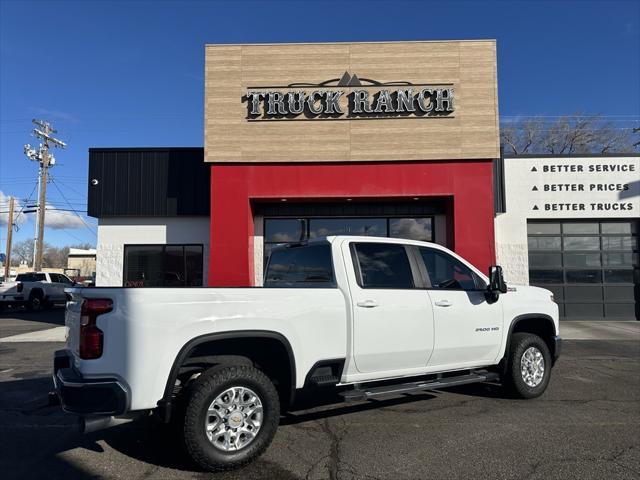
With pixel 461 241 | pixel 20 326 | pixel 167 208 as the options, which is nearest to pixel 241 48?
pixel 167 208

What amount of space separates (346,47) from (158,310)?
13092 millimetres

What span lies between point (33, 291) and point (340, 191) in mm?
15999

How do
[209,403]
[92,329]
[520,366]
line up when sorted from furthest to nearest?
1. [520,366]
2. [209,403]
3. [92,329]

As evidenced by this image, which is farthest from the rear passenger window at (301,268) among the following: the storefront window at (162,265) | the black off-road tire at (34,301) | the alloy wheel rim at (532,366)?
the black off-road tire at (34,301)

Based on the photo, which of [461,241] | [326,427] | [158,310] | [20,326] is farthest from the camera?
[20,326]

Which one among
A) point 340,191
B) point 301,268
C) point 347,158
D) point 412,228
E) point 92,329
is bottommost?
point 92,329

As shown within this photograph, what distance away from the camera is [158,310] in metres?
3.76

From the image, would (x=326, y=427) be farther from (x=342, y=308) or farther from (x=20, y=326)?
(x=20, y=326)

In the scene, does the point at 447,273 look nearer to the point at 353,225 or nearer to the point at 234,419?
the point at 234,419

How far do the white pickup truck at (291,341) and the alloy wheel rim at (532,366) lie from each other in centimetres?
2

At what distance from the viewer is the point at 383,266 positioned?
5.25 meters

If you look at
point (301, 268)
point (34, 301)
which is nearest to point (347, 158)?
point (301, 268)

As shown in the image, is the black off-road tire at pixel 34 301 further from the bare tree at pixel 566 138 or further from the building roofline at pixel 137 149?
the bare tree at pixel 566 138

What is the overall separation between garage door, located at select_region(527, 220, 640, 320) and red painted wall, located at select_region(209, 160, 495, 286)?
3.30 meters
